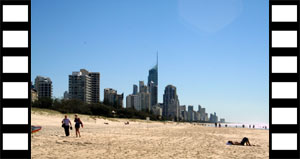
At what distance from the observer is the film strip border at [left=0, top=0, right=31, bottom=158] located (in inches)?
166

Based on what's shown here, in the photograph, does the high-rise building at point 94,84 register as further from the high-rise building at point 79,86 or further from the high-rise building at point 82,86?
the high-rise building at point 79,86

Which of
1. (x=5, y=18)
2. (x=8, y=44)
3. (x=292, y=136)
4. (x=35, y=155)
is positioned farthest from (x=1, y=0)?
(x=35, y=155)

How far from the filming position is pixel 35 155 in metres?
10.0

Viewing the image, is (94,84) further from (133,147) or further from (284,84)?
(284,84)

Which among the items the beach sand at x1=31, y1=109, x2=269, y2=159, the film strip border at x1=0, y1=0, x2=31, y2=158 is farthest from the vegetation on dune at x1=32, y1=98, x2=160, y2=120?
the film strip border at x1=0, y1=0, x2=31, y2=158

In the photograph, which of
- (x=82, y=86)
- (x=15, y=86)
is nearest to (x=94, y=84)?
(x=82, y=86)

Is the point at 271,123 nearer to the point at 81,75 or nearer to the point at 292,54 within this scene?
the point at 292,54

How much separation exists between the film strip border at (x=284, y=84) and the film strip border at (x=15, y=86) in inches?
136

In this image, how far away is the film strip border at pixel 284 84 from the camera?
402 cm

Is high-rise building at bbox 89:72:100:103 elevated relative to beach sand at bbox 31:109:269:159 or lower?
elevated

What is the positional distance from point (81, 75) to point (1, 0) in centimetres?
13992

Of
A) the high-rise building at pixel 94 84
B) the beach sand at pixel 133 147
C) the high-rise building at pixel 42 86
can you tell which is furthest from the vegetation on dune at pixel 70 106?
the high-rise building at pixel 94 84

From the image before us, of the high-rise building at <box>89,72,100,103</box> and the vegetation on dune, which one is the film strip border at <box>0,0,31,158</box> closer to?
the vegetation on dune

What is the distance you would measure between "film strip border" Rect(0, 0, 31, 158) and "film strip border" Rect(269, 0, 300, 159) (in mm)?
3454
